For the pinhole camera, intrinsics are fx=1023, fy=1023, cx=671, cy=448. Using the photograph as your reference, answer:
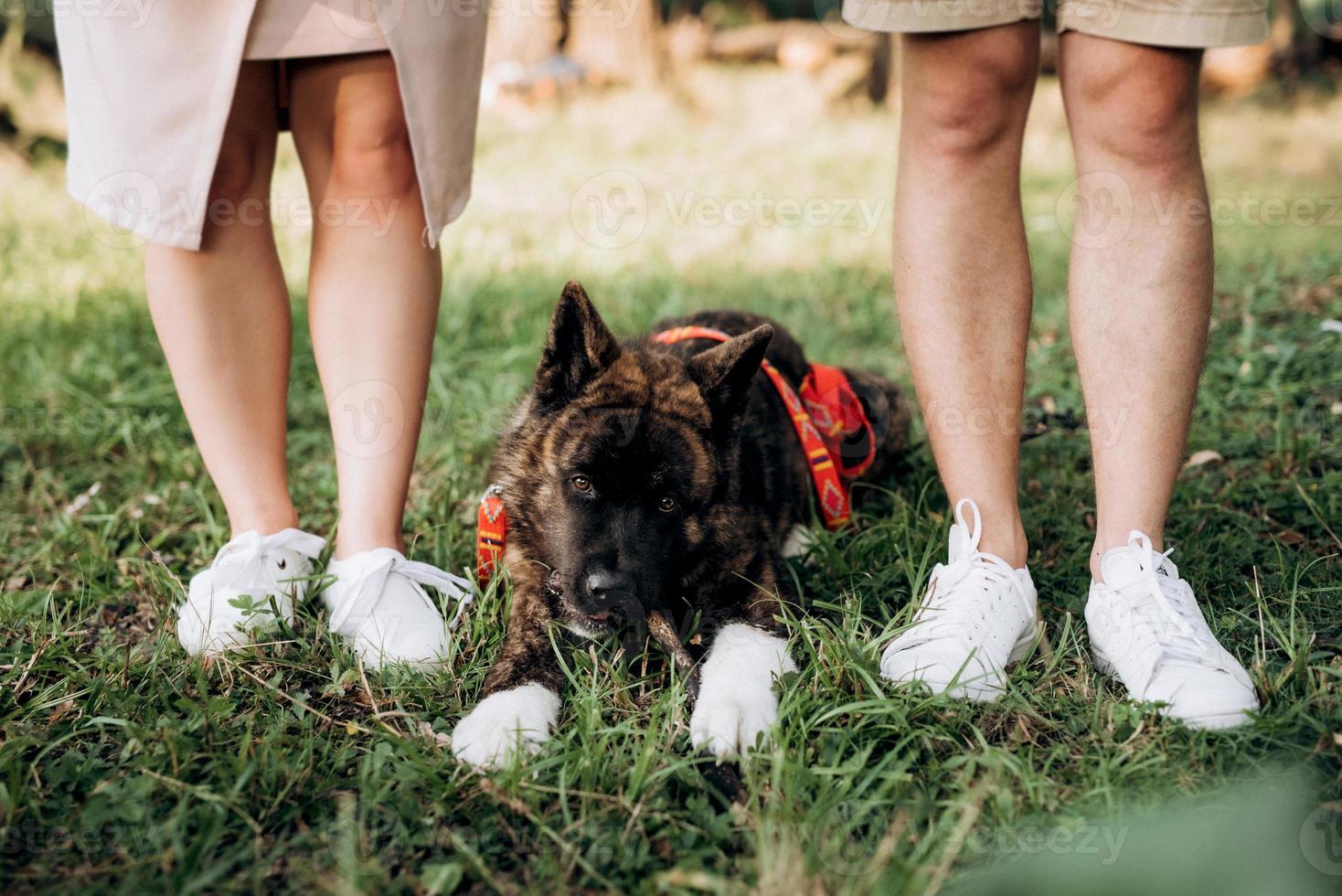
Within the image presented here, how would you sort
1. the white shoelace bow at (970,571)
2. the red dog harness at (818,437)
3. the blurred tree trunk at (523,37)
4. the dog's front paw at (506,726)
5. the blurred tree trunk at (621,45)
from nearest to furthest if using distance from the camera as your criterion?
the dog's front paw at (506,726) < the white shoelace bow at (970,571) < the red dog harness at (818,437) < the blurred tree trunk at (523,37) < the blurred tree trunk at (621,45)

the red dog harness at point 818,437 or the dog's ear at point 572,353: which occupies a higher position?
the dog's ear at point 572,353

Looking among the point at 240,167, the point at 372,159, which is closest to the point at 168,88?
the point at 240,167

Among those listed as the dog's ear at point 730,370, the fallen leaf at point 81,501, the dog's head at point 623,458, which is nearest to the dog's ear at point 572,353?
the dog's head at point 623,458

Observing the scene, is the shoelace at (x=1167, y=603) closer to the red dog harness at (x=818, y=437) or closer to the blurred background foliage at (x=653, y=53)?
the red dog harness at (x=818, y=437)

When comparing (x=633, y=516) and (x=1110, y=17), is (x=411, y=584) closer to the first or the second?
(x=633, y=516)

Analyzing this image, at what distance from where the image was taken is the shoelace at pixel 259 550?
2562 millimetres

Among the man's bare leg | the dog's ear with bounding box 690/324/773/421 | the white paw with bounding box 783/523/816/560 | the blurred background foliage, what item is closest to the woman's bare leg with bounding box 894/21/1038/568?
the man's bare leg

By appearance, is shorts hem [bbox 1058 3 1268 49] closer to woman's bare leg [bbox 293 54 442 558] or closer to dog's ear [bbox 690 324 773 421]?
dog's ear [bbox 690 324 773 421]

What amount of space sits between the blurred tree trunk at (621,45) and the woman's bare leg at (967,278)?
9.03m

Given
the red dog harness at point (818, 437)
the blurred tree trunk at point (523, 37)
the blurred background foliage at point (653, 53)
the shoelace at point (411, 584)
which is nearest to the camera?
the shoelace at point (411, 584)

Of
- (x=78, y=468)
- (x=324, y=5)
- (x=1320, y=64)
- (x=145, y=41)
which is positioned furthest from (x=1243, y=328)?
(x=1320, y=64)

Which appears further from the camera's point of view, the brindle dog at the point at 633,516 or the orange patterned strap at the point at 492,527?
the orange patterned strap at the point at 492,527

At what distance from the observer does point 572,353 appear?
2543 millimetres

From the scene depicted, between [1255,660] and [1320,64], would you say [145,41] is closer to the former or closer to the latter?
[1255,660]
